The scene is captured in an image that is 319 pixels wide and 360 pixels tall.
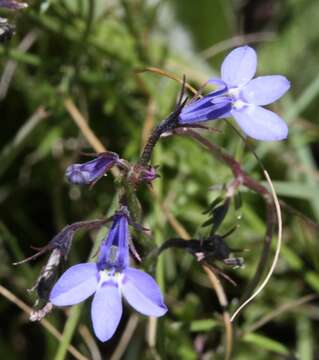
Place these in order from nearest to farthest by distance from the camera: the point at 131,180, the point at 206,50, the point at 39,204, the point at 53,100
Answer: the point at 131,180
the point at 53,100
the point at 39,204
the point at 206,50

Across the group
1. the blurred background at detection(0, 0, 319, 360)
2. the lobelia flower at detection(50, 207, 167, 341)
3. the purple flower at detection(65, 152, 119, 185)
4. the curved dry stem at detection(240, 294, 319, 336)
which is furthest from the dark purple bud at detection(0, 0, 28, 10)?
the curved dry stem at detection(240, 294, 319, 336)

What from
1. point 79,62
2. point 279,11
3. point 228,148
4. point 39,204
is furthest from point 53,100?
point 279,11

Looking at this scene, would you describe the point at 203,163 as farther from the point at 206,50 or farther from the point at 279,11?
the point at 279,11

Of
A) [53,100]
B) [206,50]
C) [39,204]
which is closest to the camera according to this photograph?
[53,100]

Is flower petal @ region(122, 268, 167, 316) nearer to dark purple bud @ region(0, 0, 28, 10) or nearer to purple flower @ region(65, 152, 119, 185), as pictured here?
purple flower @ region(65, 152, 119, 185)

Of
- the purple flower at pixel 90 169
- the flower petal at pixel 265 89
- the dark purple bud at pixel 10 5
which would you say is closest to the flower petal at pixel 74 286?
the purple flower at pixel 90 169

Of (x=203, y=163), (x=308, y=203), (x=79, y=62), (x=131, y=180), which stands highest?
(x=79, y=62)
